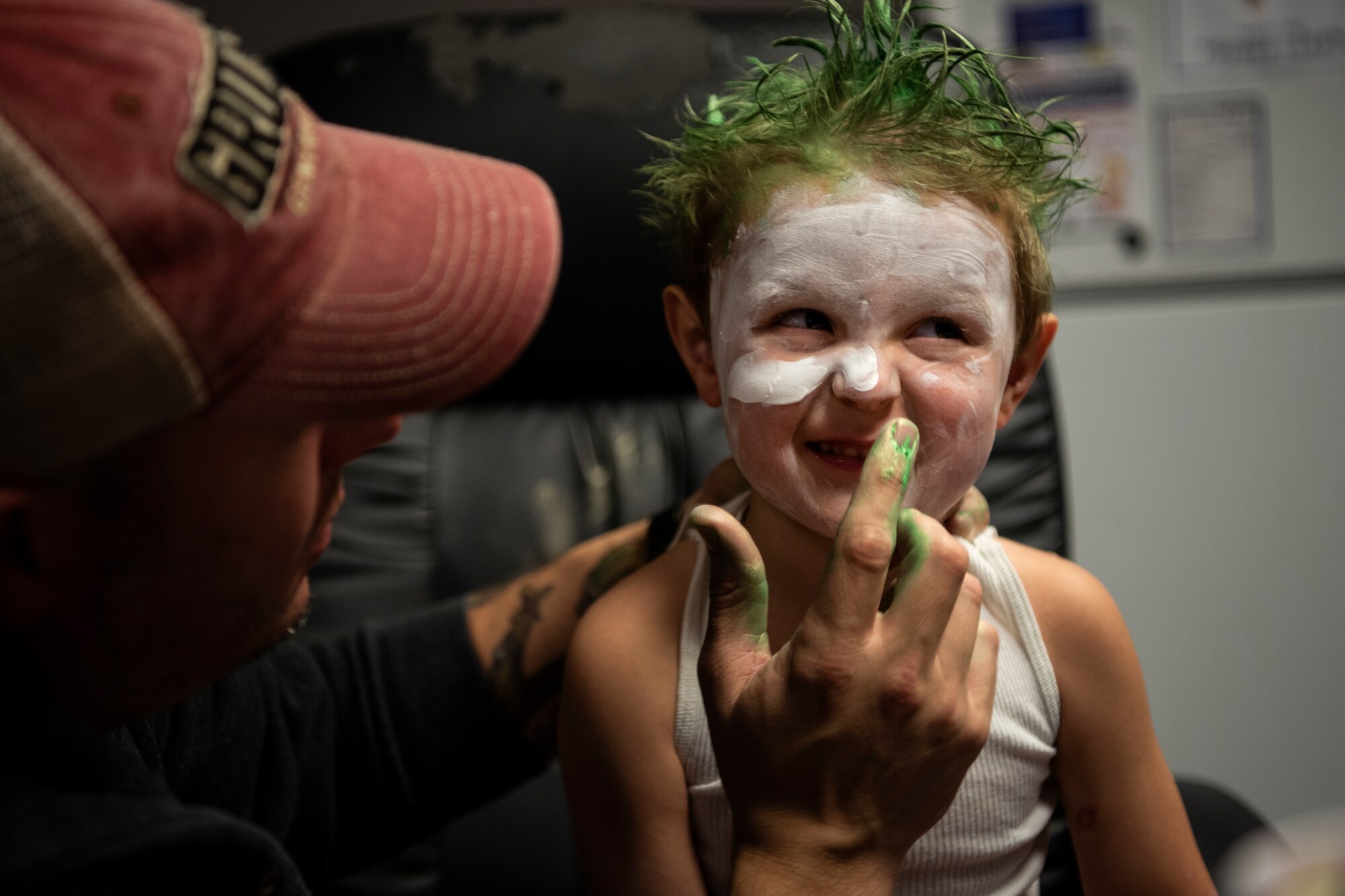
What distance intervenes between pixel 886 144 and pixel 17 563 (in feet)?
2.02

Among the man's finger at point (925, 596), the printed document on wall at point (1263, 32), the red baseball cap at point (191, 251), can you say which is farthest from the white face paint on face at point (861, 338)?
the printed document on wall at point (1263, 32)

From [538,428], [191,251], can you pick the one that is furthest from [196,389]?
[538,428]

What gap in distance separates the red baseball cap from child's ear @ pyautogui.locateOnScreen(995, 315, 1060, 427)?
0.43m

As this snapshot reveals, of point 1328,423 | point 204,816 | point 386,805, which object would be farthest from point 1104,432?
point 204,816

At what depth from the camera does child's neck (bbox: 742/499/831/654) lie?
A: 83 centimetres

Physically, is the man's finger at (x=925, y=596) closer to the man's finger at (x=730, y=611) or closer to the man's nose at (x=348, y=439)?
the man's finger at (x=730, y=611)

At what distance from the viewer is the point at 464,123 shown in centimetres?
126

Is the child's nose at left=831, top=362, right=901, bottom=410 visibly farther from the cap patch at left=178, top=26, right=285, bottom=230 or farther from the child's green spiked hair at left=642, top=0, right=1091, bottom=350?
the cap patch at left=178, top=26, right=285, bottom=230

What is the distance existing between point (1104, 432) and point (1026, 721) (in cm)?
111

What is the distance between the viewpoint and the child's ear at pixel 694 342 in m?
0.86

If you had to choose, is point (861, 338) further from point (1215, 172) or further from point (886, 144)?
point (1215, 172)

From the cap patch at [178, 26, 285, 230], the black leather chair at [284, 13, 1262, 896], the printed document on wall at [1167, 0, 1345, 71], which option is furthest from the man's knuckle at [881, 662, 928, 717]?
the printed document on wall at [1167, 0, 1345, 71]

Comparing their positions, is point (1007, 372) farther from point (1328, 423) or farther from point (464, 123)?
point (1328, 423)

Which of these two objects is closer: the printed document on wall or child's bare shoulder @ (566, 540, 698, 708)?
child's bare shoulder @ (566, 540, 698, 708)
